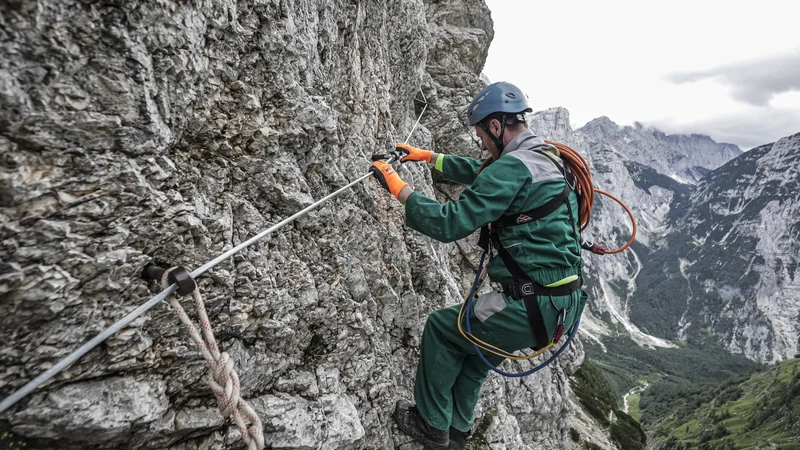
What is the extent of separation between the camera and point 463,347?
606 cm

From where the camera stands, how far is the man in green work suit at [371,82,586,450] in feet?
16.1

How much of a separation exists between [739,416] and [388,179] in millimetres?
157259

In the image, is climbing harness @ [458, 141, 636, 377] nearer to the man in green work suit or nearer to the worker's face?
the man in green work suit

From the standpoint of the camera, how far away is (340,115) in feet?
22.4

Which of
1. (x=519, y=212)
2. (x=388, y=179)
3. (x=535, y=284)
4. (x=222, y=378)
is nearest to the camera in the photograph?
(x=222, y=378)

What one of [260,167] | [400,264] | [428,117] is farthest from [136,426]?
[428,117]

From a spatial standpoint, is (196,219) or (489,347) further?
(489,347)

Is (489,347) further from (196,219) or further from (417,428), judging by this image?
(196,219)

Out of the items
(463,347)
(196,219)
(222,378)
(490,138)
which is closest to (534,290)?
(463,347)

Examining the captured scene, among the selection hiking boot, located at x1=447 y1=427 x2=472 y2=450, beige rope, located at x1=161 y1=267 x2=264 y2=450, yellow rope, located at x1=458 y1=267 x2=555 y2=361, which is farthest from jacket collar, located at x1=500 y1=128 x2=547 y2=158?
hiking boot, located at x1=447 y1=427 x2=472 y2=450

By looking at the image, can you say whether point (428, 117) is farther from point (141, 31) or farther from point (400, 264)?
point (141, 31)

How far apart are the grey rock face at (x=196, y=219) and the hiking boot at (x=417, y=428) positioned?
23 centimetres

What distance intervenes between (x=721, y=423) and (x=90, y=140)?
503 feet

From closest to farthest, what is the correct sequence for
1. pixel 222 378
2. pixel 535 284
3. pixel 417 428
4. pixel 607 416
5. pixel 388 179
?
pixel 222 378 < pixel 535 284 < pixel 388 179 < pixel 417 428 < pixel 607 416
